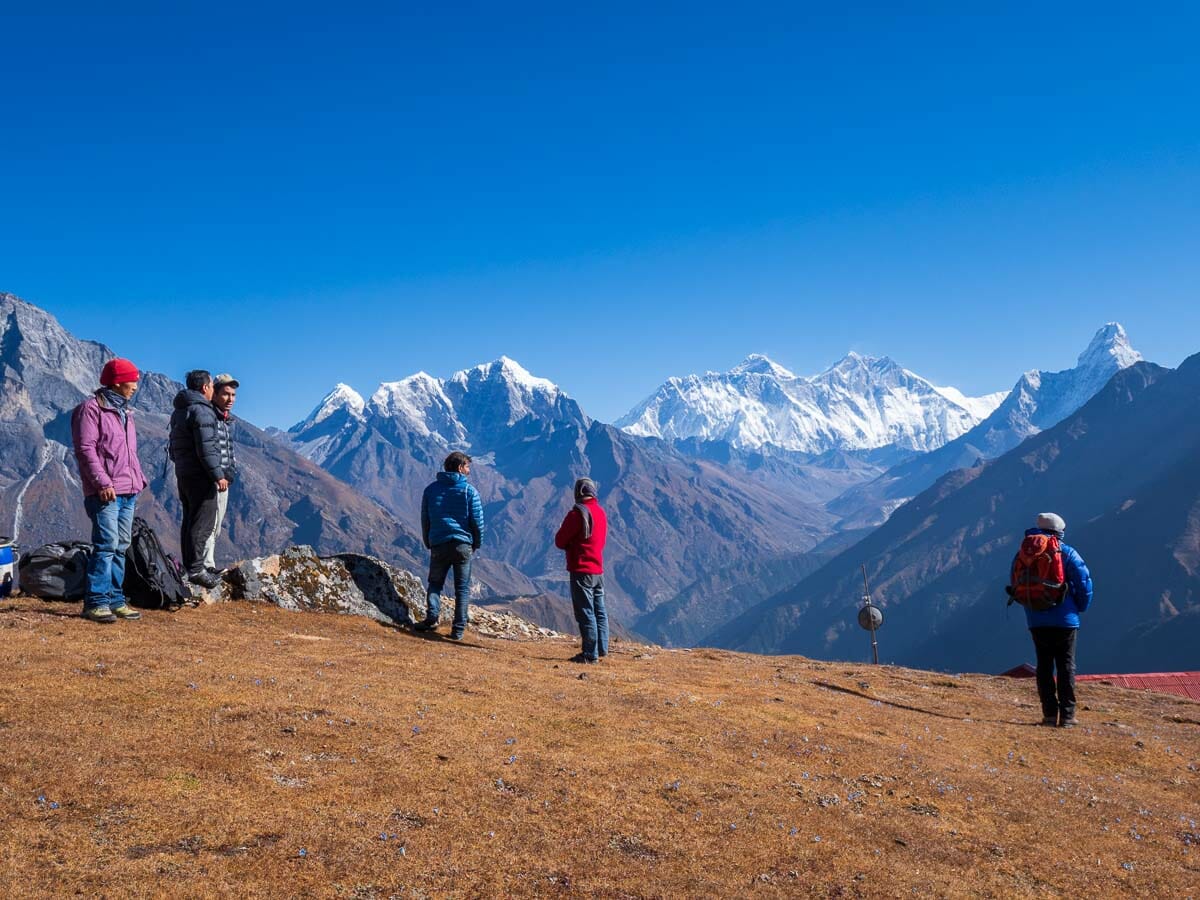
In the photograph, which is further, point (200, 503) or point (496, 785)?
point (200, 503)

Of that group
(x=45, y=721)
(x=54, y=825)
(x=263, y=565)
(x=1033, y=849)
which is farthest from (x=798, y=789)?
(x=263, y=565)

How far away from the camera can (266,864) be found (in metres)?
6.24

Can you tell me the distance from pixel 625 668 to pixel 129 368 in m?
11.1

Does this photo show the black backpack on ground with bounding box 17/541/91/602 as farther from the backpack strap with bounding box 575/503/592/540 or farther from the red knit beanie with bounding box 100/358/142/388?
the backpack strap with bounding box 575/503/592/540

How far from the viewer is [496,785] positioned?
8367mm

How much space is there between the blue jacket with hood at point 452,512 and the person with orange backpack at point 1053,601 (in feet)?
36.4

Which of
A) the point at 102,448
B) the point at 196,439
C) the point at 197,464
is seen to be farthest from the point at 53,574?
the point at 102,448

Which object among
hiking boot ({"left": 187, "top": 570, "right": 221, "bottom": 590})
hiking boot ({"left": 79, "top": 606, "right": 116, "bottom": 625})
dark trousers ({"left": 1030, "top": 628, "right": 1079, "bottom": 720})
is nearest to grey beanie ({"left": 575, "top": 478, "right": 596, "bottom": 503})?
hiking boot ({"left": 187, "top": 570, "right": 221, "bottom": 590})

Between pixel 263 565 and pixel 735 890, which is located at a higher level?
pixel 263 565

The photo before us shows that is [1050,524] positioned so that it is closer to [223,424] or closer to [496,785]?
[496,785]

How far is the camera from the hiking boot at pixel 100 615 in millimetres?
13172

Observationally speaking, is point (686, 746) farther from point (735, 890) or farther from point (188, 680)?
point (188, 680)

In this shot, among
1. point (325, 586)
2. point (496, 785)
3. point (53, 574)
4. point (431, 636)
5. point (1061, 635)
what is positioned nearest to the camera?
point (496, 785)

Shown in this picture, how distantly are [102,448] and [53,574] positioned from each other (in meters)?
3.66
